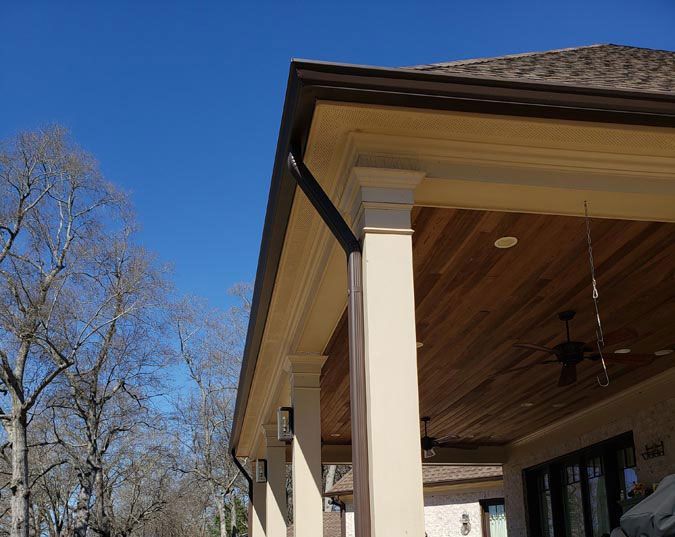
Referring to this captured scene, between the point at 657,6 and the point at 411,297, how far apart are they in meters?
5.11

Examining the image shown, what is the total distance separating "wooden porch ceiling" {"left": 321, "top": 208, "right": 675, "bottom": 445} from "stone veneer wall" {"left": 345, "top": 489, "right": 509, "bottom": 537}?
927 cm

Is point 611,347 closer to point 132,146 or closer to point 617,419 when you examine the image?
point 617,419

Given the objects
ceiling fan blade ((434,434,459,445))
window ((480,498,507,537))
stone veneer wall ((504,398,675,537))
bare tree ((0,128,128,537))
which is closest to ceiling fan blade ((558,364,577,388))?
stone veneer wall ((504,398,675,537))

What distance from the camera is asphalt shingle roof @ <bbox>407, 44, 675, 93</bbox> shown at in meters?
3.98

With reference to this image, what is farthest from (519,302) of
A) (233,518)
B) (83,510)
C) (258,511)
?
(233,518)

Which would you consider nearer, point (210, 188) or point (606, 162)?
point (606, 162)

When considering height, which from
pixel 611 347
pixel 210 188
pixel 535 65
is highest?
pixel 210 188

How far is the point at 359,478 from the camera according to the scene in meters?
3.65

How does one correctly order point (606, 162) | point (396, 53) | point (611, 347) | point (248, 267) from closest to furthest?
1. point (606, 162)
2. point (611, 347)
3. point (396, 53)
4. point (248, 267)

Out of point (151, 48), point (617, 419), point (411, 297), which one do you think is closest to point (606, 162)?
point (411, 297)

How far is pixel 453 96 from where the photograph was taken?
11.8 feet

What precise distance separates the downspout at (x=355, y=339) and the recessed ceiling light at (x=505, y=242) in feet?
5.39

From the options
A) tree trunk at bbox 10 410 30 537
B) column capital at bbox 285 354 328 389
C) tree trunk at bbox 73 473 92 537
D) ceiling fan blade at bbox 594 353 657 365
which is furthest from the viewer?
tree trunk at bbox 73 473 92 537

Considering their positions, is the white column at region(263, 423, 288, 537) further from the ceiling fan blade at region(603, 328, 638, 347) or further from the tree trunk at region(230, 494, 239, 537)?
the tree trunk at region(230, 494, 239, 537)
